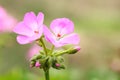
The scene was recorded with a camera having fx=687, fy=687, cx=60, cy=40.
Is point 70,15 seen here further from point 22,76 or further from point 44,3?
point 22,76

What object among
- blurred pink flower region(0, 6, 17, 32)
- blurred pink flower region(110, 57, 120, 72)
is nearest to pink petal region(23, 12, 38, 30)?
blurred pink flower region(110, 57, 120, 72)

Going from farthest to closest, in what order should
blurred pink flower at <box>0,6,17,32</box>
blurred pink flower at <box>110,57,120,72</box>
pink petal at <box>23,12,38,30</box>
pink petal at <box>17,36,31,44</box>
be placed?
blurred pink flower at <box>0,6,17,32</box>
blurred pink flower at <box>110,57,120,72</box>
pink petal at <box>23,12,38,30</box>
pink petal at <box>17,36,31,44</box>

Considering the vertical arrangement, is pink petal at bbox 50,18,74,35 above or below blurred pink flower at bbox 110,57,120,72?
below

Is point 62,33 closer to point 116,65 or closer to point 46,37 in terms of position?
point 46,37

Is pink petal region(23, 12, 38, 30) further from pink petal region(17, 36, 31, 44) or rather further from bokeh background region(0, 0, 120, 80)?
bokeh background region(0, 0, 120, 80)

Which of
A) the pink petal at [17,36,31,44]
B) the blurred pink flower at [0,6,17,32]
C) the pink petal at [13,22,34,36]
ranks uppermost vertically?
the blurred pink flower at [0,6,17,32]

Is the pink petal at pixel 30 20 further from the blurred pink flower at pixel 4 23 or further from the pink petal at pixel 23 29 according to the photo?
the blurred pink flower at pixel 4 23

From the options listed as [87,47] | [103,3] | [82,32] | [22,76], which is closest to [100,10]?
[103,3]

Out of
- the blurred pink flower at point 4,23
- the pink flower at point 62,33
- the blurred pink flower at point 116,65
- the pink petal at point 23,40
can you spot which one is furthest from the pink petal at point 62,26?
the blurred pink flower at point 4,23
